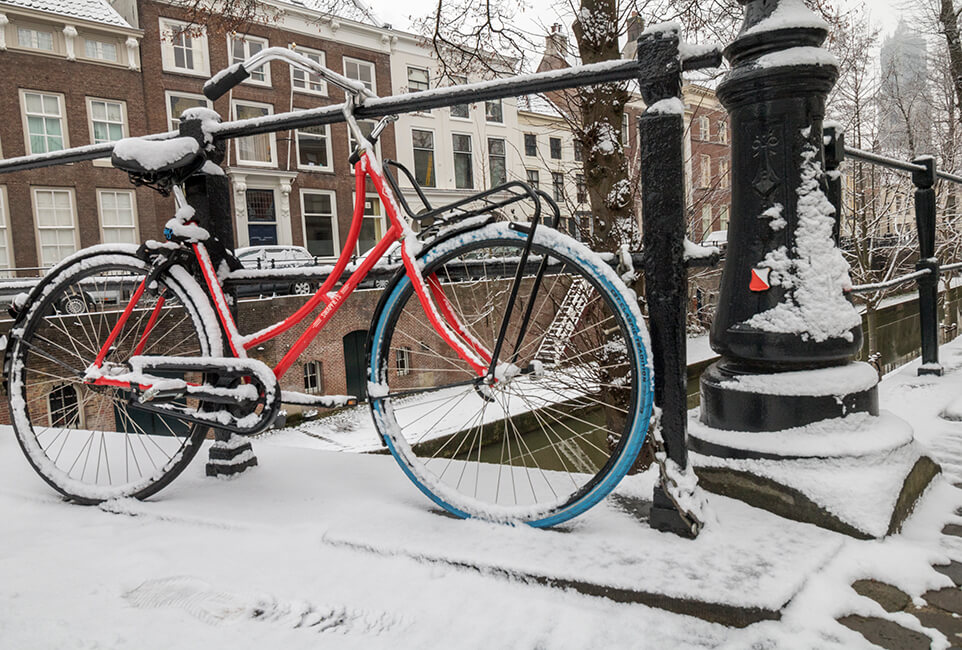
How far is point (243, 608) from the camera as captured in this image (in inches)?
50.1

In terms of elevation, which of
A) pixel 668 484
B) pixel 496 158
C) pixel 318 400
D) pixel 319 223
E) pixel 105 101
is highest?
pixel 105 101

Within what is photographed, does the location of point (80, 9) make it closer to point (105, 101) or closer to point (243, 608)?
point (105, 101)

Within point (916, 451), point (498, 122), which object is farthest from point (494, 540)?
point (498, 122)

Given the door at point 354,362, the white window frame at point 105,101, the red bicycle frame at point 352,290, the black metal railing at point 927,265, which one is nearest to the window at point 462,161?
the door at point 354,362

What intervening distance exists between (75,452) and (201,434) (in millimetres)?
919

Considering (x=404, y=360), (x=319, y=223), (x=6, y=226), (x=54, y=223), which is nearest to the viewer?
(x=404, y=360)

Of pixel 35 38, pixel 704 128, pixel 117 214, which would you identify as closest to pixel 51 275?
pixel 117 214

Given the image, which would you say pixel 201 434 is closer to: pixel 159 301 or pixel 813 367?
pixel 159 301

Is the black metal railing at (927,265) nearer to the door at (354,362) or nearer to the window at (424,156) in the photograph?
the door at (354,362)

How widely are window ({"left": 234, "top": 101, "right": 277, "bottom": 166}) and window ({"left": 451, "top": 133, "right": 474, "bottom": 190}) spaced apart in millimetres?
6654

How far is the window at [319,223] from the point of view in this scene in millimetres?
20797

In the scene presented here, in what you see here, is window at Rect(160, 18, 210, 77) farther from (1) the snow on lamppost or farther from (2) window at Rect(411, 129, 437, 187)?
(1) the snow on lamppost

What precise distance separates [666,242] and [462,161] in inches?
904

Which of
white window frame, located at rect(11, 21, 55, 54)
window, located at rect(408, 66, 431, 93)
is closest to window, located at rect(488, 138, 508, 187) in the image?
window, located at rect(408, 66, 431, 93)
